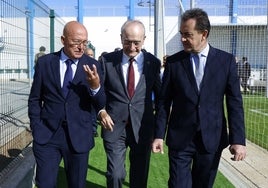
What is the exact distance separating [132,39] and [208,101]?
1.04 m

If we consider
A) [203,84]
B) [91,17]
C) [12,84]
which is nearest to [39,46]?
[12,84]

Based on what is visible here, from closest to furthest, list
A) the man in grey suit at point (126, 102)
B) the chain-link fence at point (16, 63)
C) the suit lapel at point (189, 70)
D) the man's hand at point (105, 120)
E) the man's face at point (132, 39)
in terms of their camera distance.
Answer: the suit lapel at point (189, 70), the man's hand at point (105, 120), the man's face at point (132, 39), the man in grey suit at point (126, 102), the chain-link fence at point (16, 63)

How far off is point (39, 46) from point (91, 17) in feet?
105

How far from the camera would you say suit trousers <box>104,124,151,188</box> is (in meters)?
4.45

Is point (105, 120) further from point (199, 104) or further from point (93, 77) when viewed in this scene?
point (199, 104)

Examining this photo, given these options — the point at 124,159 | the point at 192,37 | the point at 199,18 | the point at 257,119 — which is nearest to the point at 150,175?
the point at 124,159

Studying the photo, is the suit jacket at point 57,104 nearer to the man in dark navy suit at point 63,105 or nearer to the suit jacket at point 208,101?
the man in dark navy suit at point 63,105

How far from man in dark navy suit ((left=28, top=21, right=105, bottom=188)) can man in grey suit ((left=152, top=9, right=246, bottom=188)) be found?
0.70 meters

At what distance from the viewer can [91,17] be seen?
3897 cm

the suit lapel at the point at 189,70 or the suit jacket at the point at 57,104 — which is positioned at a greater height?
the suit lapel at the point at 189,70

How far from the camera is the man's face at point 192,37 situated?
3.68m

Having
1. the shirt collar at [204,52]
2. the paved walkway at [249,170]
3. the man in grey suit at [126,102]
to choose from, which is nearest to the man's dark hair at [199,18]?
the shirt collar at [204,52]

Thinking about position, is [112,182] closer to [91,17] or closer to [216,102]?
[216,102]

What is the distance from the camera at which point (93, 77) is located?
3680mm
